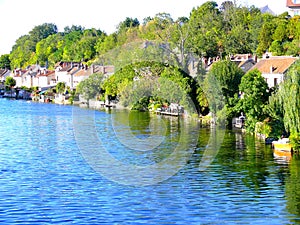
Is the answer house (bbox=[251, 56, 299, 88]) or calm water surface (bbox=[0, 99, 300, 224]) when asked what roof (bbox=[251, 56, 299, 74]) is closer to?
house (bbox=[251, 56, 299, 88])

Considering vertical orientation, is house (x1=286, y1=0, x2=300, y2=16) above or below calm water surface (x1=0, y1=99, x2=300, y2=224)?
above

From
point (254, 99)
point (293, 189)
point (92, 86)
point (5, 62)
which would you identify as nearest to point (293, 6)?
point (92, 86)

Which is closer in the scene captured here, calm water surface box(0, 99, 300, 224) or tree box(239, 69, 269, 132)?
calm water surface box(0, 99, 300, 224)

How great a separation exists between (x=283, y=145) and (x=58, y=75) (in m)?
58.8

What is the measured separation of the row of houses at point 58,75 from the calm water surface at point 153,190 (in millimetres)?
37740

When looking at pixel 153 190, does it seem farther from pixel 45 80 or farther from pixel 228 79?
pixel 45 80

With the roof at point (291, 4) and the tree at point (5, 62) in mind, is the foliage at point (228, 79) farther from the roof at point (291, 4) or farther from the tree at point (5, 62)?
the tree at point (5, 62)

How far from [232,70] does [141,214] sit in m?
20.9

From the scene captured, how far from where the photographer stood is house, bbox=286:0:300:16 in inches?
2682

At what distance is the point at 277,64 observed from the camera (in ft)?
137

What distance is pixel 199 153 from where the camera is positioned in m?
26.4

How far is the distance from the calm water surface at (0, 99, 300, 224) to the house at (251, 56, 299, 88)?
453 inches

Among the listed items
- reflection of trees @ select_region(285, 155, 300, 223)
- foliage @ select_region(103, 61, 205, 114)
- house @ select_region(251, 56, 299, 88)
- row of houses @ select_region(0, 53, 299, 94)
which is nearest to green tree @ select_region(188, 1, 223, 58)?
row of houses @ select_region(0, 53, 299, 94)

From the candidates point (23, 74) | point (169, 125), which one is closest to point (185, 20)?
point (23, 74)
